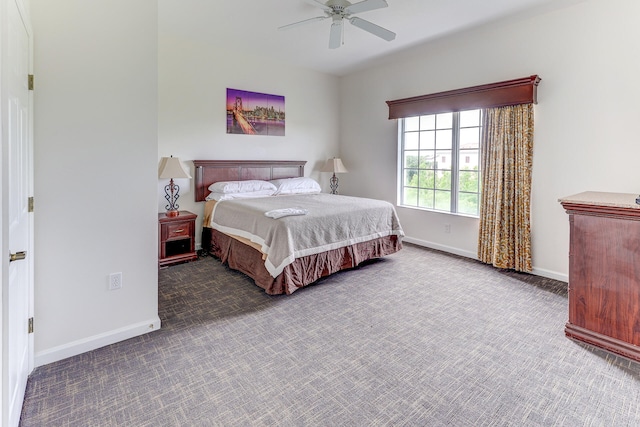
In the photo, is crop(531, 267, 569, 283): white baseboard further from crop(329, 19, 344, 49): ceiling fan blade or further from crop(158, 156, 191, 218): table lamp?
crop(158, 156, 191, 218): table lamp

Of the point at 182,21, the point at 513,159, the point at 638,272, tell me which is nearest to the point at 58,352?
the point at 182,21

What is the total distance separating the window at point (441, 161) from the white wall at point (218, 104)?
1761mm

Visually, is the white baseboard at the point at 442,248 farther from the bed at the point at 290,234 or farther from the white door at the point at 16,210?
the white door at the point at 16,210

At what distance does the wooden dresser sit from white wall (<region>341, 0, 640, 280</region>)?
1.10m

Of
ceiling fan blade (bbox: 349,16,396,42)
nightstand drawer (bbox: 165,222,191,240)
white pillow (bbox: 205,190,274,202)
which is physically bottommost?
nightstand drawer (bbox: 165,222,191,240)

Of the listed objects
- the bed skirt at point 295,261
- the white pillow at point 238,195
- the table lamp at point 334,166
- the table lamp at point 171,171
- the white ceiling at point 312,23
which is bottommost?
the bed skirt at point 295,261

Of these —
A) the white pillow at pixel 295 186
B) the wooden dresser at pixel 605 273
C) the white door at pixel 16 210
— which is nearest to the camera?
the white door at pixel 16 210

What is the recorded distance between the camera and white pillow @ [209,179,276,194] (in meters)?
4.78

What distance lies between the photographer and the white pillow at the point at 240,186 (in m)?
4.78

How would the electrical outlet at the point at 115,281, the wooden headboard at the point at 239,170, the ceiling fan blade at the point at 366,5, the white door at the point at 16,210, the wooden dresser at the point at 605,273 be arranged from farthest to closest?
the wooden headboard at the point at 239,170
the ceiling fan blade at the point at 366,5
the electrical outlet at the point at 115,281
the wooden dresser at the point at 605,273
the white door at the point at 16,210

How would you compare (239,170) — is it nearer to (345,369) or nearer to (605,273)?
(345,369)

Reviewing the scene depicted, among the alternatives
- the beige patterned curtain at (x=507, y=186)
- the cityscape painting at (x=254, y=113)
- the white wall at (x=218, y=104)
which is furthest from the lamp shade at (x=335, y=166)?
the beige patterned curtain at (x=507, y=186)

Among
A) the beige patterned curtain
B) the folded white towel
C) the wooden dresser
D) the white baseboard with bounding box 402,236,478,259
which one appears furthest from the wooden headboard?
the wooden dresser

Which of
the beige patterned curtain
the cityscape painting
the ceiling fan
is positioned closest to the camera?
the ceiling fan
